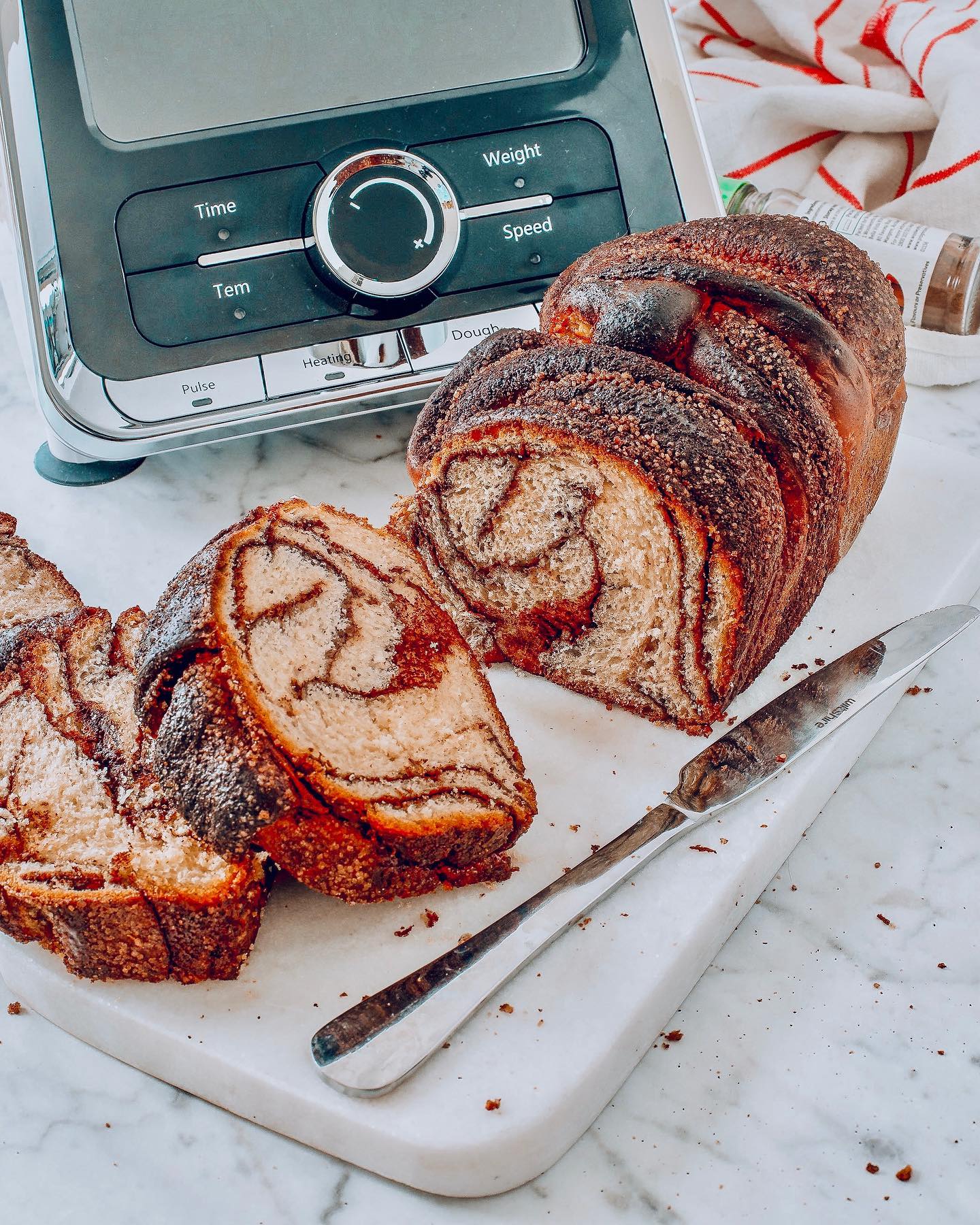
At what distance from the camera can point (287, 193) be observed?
6.96 ft

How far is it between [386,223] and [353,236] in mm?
61

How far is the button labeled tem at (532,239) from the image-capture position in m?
2.19

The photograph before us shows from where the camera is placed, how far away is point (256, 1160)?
1370 millimetres

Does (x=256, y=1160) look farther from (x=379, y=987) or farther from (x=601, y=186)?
(x=601, y=186)

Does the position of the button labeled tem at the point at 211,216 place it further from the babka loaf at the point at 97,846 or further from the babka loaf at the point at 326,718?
the babka loaf at the point at 97,846

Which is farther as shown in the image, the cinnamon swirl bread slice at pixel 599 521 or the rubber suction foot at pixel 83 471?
the rubber suction foot at pixel 83 471

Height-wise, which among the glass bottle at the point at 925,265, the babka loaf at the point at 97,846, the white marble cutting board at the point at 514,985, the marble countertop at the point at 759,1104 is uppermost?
the glass bottle at the point at 925,265

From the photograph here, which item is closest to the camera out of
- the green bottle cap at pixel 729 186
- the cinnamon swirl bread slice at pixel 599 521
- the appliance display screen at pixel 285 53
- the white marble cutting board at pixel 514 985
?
the white marble cutting board at pixel 514 985

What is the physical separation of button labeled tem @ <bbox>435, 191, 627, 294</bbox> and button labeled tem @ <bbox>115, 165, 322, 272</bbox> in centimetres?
28

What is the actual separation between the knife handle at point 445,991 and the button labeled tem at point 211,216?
1.20 metres

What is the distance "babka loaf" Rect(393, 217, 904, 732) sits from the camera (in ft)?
5.47

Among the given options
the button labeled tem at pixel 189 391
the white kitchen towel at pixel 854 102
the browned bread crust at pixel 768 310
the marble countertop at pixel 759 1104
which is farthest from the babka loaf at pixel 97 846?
the white kitchen towel at pixel 854 102

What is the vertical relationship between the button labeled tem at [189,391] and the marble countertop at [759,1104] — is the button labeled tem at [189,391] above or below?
above

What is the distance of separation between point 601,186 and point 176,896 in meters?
1.46
